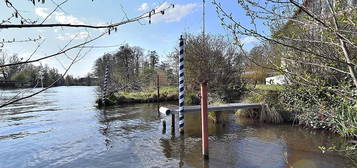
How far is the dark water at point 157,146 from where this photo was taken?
4652mm

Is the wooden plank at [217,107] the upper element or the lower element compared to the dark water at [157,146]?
upper

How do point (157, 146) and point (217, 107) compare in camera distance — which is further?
point (217, 107)

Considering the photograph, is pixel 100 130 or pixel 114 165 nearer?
pixel 114 165

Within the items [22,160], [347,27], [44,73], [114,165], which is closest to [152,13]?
[44,73]

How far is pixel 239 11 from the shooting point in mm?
1913

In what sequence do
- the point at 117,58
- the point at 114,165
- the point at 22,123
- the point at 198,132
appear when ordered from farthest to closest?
the point at 117,58 → the point at 22,123 → the point at 198,132 → the point at 114,165

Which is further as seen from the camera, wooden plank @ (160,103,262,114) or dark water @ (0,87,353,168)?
wooden plank @ (160,103,262,114)

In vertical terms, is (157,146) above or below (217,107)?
below

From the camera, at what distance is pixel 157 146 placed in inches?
225

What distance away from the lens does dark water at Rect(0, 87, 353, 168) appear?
4.65 metres

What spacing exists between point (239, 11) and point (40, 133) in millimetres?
7146

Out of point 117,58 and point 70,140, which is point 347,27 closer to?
point 70,140

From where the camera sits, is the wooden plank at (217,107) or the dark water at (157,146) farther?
the wooden plank at (217,107)

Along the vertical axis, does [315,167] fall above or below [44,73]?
below
